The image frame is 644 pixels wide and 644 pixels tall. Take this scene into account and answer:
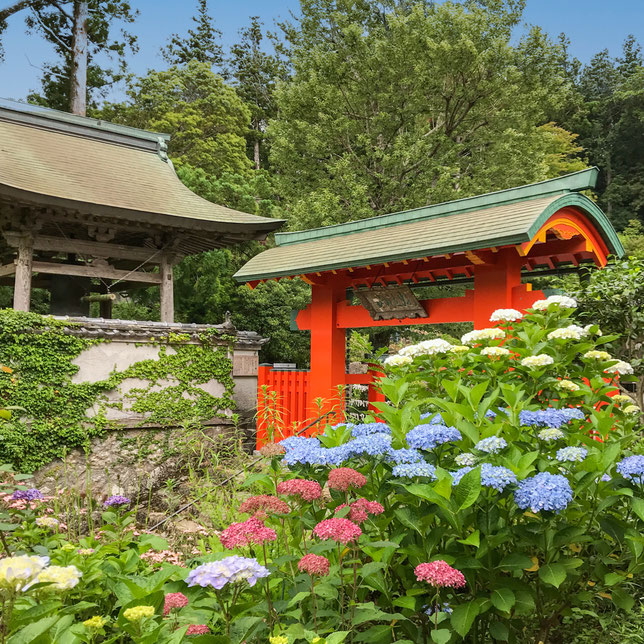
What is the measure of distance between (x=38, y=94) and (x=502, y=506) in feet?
82.6

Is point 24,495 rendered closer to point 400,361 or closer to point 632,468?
point 400,361

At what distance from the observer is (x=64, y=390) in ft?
25.1

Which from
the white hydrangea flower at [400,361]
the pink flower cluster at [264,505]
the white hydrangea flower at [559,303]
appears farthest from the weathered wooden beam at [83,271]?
the pink flower cluster at [264,505]

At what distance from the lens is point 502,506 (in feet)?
6.13

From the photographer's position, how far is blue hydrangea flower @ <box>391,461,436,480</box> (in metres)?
1.68

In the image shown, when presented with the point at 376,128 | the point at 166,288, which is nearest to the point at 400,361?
the point at 166,288

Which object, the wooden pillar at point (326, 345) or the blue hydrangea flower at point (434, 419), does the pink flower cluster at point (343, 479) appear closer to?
the blue hydrangea flower at point (434, 419)

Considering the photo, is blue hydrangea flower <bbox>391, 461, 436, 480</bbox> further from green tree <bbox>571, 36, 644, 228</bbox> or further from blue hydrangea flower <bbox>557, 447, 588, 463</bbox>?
green tree <bbox>571, 36, 644, 228</bbox>

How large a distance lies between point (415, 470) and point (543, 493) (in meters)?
0.38

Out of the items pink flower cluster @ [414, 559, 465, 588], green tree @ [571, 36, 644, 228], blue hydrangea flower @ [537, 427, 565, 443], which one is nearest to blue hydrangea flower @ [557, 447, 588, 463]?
blue hydrangea flower @ [537, 427, 565, 443]

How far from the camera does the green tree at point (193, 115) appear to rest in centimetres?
2034

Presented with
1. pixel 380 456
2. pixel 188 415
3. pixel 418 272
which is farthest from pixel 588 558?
pixel 188 415

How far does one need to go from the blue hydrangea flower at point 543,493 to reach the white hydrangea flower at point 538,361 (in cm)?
103

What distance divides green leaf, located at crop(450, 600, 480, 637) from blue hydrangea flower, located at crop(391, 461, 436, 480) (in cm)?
39
